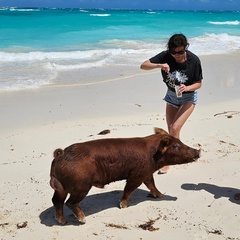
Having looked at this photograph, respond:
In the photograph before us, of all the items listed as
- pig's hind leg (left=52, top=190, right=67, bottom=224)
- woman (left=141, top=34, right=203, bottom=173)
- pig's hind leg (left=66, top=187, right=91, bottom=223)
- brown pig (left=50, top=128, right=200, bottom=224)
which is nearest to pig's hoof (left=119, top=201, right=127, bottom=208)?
brown pig (left=50, top=128, right=200, bottom=224)

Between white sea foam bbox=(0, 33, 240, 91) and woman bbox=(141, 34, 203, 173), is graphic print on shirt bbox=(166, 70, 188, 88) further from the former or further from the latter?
white sea foam bbox=(0, 33, 240, 91)

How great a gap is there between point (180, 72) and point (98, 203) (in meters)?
2.07

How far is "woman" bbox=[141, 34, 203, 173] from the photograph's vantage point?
17.2 feet

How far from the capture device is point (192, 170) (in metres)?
5.84

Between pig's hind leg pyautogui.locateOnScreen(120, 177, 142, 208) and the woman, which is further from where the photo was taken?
the woman

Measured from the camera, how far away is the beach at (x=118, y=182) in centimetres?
439

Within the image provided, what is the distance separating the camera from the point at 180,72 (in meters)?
5.45

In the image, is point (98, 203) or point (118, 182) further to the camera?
point (118, 182)

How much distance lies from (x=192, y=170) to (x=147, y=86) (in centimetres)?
603

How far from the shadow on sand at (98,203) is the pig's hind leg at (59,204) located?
0.32 feet

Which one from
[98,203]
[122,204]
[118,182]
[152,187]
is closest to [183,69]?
[152,187]

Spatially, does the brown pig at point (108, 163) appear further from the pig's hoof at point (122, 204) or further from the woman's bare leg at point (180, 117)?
the woman's bare leg at point (180, 117)

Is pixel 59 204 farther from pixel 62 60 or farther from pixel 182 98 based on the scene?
pixel 62 60

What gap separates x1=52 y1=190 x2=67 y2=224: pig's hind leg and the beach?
0.09 metres
